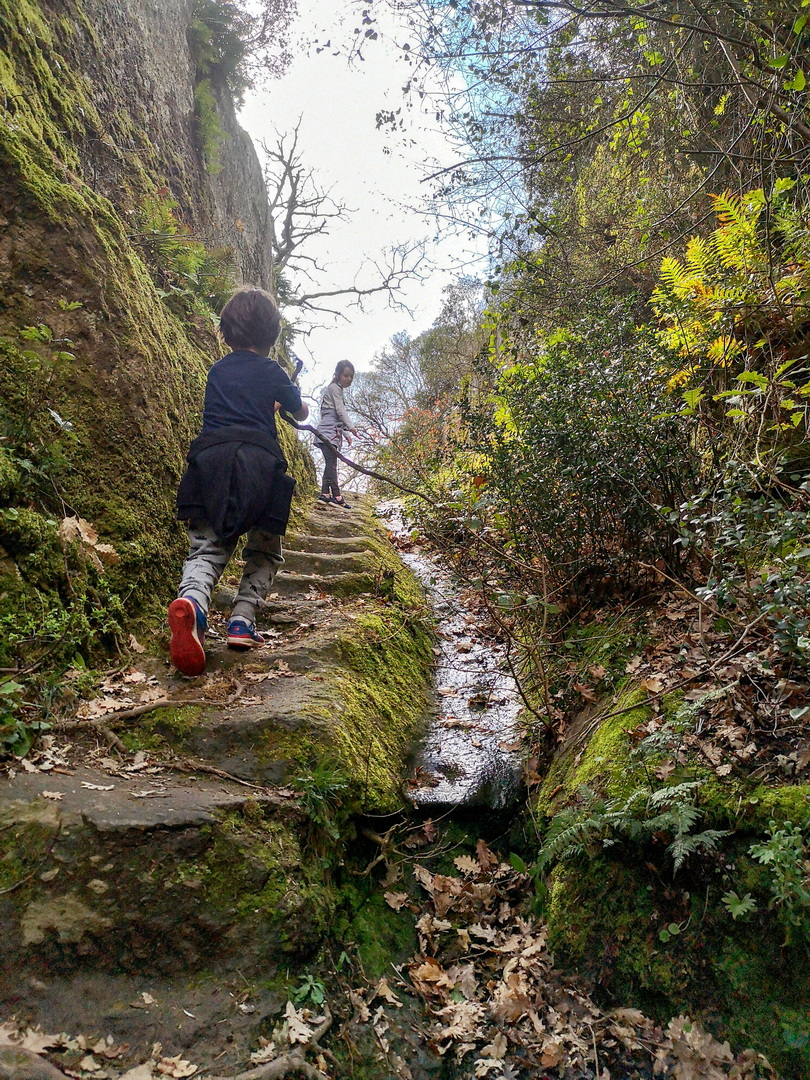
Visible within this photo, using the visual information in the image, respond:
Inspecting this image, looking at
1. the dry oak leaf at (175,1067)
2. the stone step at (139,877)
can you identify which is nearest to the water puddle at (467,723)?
the stone step at (139,877)

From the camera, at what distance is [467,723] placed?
4680 millimetres

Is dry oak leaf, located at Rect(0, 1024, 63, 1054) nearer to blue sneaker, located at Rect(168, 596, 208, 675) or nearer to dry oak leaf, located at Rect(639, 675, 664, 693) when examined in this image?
blue sneaker, located at Rect(168, 596, 208, 675)

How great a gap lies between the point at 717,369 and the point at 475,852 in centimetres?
364

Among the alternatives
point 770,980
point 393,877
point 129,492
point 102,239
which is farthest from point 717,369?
point 102,239

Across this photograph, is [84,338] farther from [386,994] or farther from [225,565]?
[386,994]

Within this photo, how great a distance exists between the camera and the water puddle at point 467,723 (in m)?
3.82

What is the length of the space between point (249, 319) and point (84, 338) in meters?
1.09

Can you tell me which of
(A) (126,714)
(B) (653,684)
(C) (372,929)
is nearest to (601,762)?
(B) (653,684)

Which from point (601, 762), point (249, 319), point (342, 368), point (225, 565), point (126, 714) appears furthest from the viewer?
point (342, 368)

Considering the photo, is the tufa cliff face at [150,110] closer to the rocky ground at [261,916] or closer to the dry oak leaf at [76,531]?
the dry oak leaf at [76,531]

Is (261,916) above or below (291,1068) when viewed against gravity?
above

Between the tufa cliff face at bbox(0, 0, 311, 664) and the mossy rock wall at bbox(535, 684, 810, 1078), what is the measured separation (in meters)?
2.86

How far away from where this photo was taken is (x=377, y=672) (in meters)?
4.49

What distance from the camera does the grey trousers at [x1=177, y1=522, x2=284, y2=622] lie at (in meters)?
3.56
